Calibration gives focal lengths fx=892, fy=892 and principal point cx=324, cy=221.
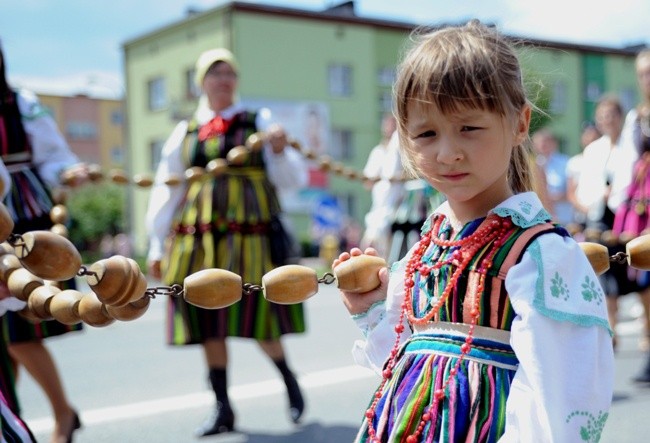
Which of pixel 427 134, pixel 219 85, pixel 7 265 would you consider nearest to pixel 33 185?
pixel 219 85

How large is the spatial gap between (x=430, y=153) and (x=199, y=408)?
129 inches

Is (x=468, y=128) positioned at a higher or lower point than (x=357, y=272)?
higher

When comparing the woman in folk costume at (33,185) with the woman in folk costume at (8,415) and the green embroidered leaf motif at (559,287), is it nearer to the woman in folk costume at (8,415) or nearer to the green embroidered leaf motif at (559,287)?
the woman in folk costume at (8,415)

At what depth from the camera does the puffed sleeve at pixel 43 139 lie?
A: 3.65 metres

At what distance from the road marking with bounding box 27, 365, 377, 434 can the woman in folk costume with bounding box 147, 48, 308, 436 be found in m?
0.55

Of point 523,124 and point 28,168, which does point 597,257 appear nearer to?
point 523,124

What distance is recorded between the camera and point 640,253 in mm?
2055

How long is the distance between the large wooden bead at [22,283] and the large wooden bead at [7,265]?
0.02 meters

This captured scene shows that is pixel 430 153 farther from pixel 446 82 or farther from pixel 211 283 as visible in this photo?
pixel 211 283

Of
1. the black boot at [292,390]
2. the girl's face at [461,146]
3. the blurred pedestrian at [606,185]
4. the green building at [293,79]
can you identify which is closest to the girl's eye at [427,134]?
the girl's face at [461,146]

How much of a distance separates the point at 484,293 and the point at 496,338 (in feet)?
0.29

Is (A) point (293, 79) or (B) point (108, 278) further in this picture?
(A) point (293, 79)

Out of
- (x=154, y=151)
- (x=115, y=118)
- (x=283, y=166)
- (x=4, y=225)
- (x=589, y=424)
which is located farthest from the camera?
(x=115, y=118)

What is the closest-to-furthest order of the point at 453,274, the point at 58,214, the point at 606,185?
the point at 453,274, the point at 58,214, the point at 606,185
